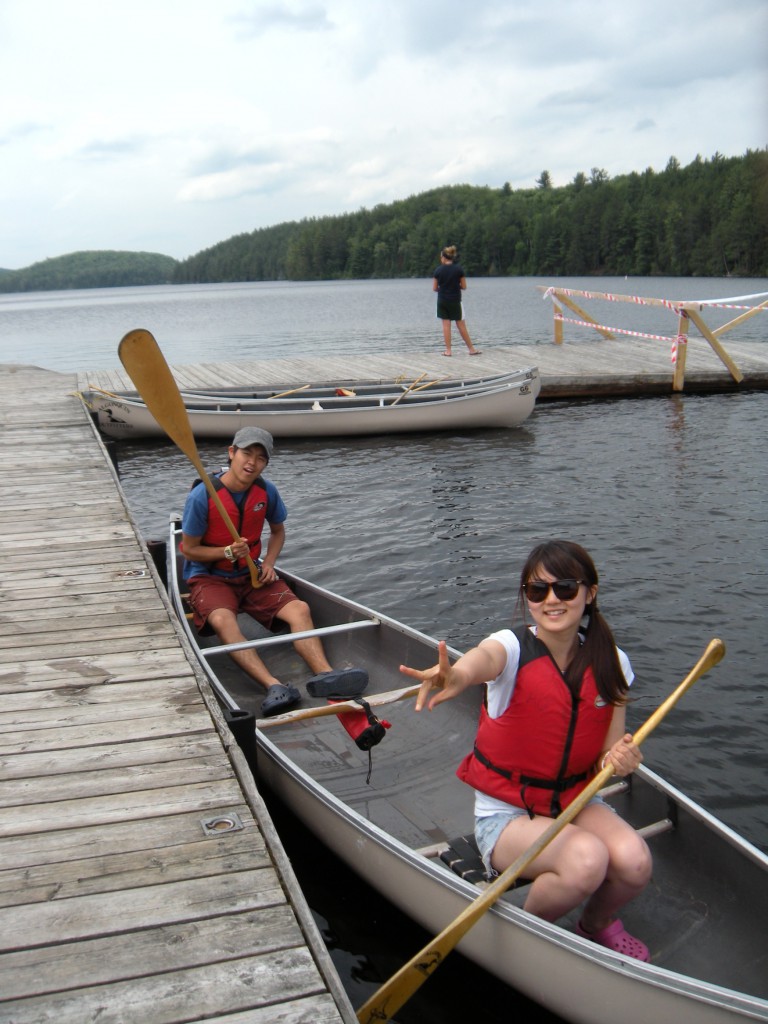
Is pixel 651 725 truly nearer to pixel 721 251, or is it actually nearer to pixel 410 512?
pixel 410 512

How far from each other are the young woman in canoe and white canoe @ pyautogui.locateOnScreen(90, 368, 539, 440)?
11139mm

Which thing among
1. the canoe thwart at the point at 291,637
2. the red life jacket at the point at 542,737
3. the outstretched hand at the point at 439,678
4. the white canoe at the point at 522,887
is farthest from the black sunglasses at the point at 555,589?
the canoe thwart at the point at 291,637

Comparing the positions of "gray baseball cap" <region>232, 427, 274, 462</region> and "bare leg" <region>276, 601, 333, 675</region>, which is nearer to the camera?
"gray baseball cap" <region>232, 427, 274, 462</region>

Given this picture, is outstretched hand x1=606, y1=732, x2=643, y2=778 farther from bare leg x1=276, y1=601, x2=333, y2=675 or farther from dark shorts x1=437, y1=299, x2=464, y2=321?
dark shorts x1=437, y1=299, x2=464, y2=321

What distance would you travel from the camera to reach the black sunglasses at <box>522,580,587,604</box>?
3.36 m

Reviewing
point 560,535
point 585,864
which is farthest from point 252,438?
point 560,535

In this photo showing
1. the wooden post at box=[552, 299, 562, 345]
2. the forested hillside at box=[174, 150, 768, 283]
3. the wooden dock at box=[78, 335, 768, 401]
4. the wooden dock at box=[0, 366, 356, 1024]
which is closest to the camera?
the wooden dock at box=[0, 366, 356, 1024]

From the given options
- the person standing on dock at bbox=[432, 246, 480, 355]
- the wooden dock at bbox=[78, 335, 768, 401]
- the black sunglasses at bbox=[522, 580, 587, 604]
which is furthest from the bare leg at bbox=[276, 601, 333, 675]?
the person standing on dock at bbox=[432, 246, 480, 355]

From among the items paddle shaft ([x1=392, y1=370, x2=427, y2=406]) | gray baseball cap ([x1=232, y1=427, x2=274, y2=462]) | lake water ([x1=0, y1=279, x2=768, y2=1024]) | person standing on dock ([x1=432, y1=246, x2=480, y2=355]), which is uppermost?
person standing on dock ([x1=432, y1=246, x2=480, y2=355])

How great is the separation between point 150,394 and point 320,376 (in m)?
10.7

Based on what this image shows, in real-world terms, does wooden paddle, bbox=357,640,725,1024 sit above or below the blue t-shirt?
below

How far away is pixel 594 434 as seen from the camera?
14.8 meters

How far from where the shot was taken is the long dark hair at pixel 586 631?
3.37 metres

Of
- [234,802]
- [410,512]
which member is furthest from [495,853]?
[410,512]
